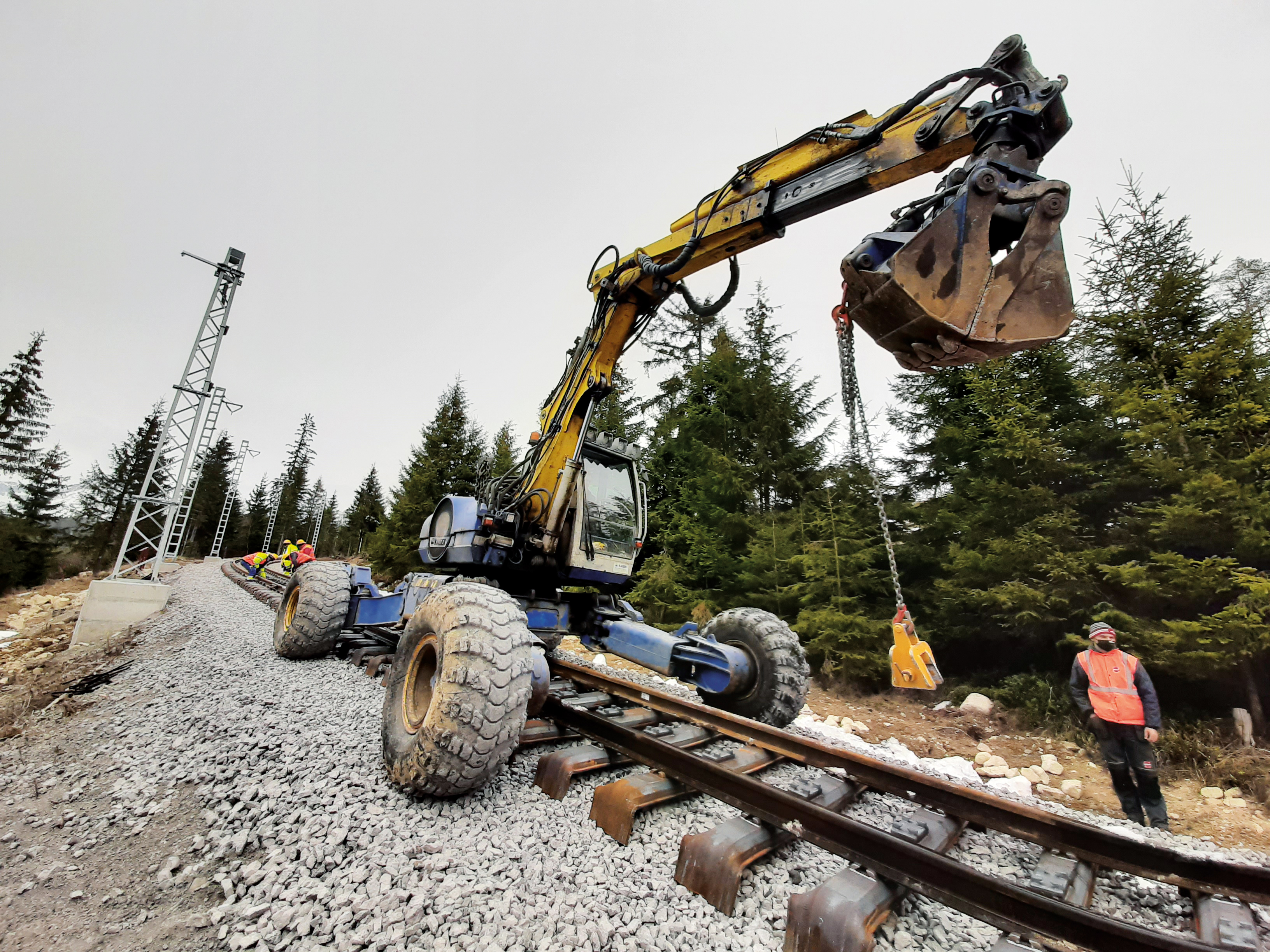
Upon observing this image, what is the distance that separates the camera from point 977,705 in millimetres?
8062

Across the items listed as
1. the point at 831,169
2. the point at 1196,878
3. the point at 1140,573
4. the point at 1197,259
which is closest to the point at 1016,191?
the point at 831,169

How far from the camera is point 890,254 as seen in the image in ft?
10.1

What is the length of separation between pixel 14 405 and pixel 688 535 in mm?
33940

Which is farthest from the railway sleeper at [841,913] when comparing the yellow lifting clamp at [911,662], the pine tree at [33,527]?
the pine tree at [33,527]

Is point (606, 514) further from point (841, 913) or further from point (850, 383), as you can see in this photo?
point (841, 913)

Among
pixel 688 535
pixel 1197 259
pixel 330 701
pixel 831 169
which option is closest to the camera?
pixel 831 169

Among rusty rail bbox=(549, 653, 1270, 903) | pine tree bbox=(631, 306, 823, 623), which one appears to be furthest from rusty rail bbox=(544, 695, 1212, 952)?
pine tree bbox=(631, 306, 823, 623)

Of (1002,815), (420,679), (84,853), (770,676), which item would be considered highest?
(770,676)

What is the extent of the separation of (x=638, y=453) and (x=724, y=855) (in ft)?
14.4

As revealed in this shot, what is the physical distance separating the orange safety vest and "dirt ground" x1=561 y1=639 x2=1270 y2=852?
95 centimetres

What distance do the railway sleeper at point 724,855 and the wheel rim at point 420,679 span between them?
5.39 feet

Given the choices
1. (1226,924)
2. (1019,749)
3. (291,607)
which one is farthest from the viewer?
(291,607)

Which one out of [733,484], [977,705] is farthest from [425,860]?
[733,484]

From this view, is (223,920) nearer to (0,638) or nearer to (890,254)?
(890,254)
